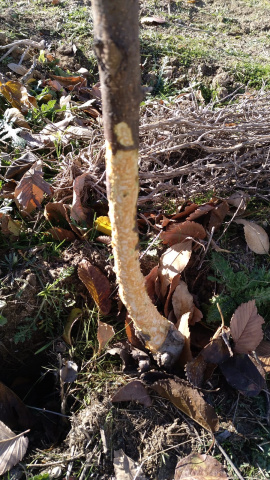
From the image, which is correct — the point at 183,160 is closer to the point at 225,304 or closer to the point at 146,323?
the point at 225,304

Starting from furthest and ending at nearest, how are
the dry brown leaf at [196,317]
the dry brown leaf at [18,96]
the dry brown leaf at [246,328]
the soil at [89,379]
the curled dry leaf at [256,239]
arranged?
1. the dry brown leaf at [18,96]
2. the curled dry leaf at [256,239]
3. the dry brown leaf at [196,317]
4. the dry brown leaf at [246,328]
5. the soil at [89,379]

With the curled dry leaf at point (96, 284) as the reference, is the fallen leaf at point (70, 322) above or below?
below

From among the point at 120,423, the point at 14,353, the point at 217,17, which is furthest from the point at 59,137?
the point at 217,17

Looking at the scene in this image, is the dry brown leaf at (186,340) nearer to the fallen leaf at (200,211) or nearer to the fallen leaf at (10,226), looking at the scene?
the fallen leaf at (200,211)

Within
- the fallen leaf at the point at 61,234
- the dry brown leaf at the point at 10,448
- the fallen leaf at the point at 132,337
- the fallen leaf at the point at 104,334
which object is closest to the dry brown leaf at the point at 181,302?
the fallen leaf at the point at 132,337

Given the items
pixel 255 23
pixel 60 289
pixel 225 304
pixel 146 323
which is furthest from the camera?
pixel 255 23

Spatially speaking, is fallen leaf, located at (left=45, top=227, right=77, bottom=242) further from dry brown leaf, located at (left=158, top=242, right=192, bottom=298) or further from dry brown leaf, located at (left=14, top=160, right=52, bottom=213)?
dry brown leaf, located at (left=158, top=242, right=192, bottom=298)
